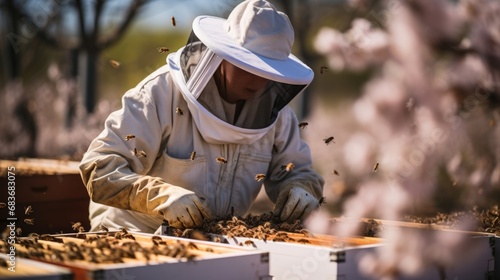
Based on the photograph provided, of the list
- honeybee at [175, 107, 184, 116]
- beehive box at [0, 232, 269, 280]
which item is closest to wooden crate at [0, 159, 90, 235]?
honeybee at [175, 107, 184, 116]

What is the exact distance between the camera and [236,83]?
12.0 feet

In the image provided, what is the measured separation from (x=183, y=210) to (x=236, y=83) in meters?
0.74

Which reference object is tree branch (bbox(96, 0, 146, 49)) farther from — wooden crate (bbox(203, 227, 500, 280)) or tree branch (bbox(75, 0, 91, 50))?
wooden crate (bbox(203, 227, 500, 280))

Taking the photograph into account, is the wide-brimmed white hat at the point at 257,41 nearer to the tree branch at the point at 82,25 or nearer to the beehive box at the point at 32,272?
the beehive box at the point at 32,272

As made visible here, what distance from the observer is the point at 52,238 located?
9.74 feet

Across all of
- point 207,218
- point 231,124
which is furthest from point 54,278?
point 231,124

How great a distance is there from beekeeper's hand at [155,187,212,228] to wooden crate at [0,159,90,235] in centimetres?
133

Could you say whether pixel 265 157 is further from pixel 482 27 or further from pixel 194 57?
pixel 482 27

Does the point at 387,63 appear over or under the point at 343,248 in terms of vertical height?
over

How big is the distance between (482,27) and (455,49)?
0.09 meters

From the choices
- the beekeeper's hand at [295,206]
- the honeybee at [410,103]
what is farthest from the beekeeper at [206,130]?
the honeybee at [410,103]

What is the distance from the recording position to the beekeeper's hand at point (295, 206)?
363cm

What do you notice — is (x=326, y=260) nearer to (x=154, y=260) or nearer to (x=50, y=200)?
(x=154, y=260)

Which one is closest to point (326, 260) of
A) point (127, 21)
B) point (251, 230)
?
point (251, 230)
